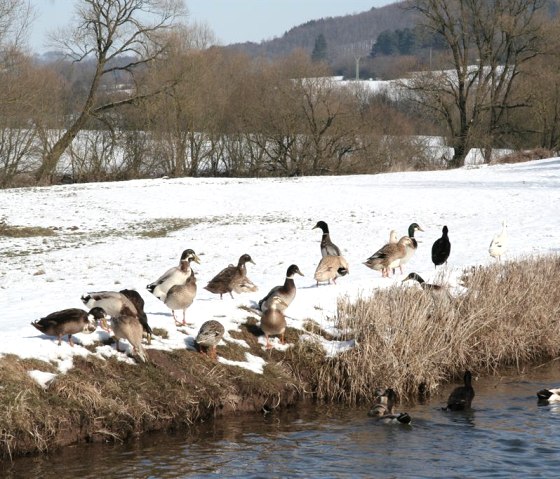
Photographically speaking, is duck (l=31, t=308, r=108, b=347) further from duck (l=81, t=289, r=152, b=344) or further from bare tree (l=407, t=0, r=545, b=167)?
bare tree (l=407, t=0, r=545, b=167)

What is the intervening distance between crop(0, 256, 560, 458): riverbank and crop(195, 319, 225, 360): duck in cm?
15

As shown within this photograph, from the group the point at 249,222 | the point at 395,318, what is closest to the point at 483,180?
the point at 249,222

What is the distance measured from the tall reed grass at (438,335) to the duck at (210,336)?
1.42m

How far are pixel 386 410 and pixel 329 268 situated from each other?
5.22 metres

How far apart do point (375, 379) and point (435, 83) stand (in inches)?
1821

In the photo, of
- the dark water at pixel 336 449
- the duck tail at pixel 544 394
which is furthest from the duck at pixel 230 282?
the duck tail at pixel 544 394

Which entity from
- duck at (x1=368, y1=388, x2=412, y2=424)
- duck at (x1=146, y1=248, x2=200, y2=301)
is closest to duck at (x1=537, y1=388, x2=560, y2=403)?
duck at (x1=368, y1=388, x2=412, y2=424)

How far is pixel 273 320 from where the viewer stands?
12.5m

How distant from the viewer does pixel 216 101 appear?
56000 millimetres

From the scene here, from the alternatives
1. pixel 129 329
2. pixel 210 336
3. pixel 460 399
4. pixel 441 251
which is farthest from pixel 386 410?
pixel 441 251

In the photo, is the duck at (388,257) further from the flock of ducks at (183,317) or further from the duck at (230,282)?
the duck at (230,282)

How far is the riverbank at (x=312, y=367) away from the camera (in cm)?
1012

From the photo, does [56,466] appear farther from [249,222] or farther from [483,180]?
[483,180]

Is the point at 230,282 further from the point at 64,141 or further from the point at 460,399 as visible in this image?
the point at 64,141
